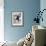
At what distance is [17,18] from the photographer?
18.4ft

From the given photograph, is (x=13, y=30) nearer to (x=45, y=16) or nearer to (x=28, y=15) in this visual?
(x=28, y=15)

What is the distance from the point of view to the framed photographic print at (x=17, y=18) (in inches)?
220

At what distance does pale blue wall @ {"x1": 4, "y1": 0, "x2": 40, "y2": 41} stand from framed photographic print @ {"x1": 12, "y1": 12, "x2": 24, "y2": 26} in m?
0.16

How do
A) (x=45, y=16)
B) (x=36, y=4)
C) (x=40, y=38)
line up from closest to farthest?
(x=40, y=38), (x=45, y=16), (x=36, y=4)

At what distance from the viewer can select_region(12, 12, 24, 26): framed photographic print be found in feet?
18.3

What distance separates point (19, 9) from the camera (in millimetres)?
5578

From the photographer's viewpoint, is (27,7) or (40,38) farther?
(27,7)

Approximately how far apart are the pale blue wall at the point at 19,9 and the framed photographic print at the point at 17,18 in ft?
0.54

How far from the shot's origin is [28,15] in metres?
5.60

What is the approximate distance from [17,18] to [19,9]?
379 millimetres

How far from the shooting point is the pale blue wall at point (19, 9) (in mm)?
5559

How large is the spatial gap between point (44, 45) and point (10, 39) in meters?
3.13

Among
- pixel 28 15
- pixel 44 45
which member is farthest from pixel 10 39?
pixel 44 45

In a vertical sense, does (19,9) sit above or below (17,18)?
above
